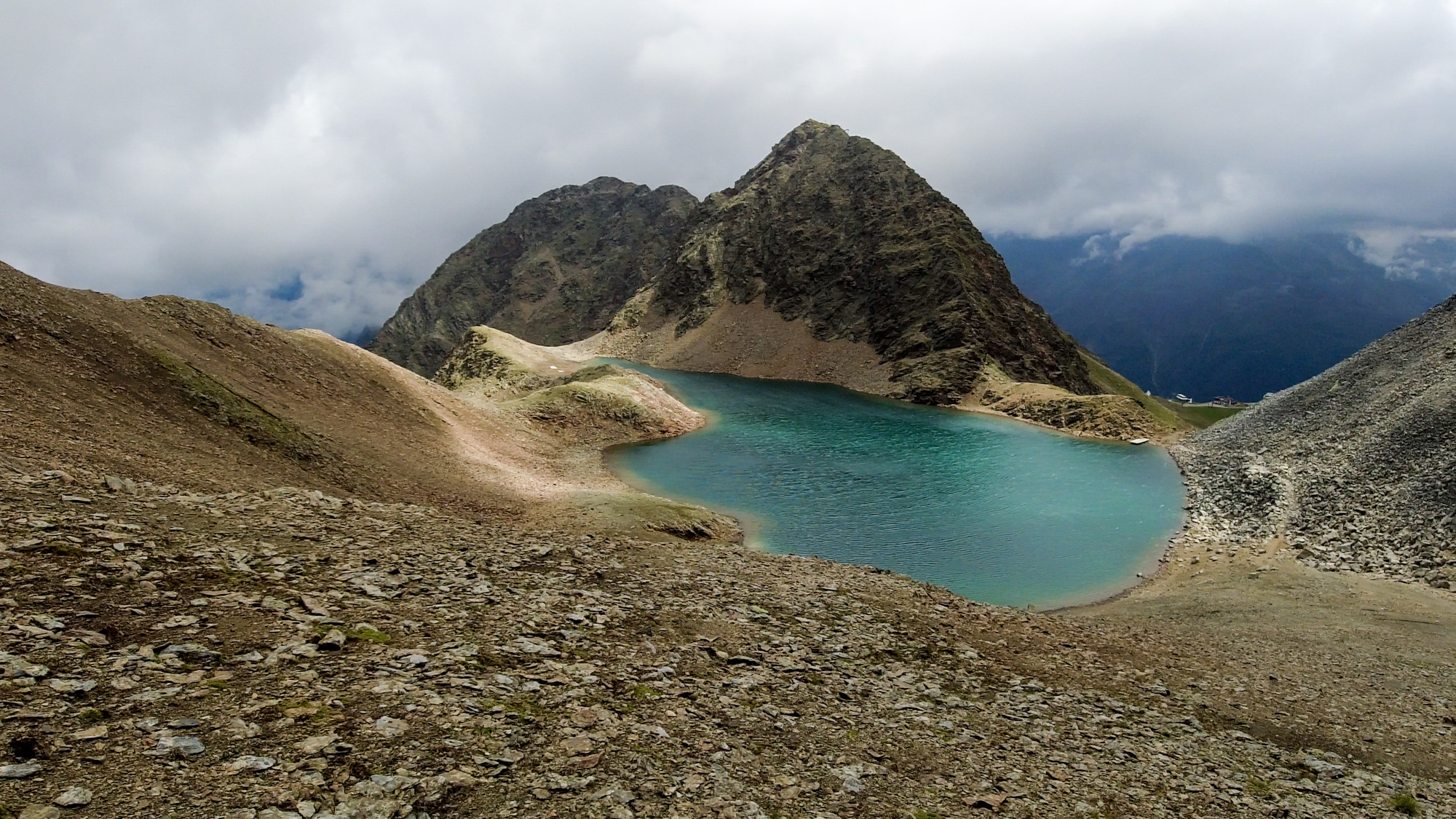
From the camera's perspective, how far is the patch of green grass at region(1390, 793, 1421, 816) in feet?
42.9

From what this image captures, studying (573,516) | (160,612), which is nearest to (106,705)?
(160,612)

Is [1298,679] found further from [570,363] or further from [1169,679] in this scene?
[570,363]

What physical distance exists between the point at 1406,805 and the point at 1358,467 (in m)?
40.6

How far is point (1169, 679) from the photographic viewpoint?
744 inches

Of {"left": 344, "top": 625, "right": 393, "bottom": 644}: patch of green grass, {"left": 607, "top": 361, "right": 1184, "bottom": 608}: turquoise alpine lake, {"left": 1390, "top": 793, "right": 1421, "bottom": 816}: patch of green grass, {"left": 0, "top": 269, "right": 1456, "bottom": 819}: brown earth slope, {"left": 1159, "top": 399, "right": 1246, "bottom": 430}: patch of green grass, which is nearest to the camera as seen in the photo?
{"left": 0, "top": 269, "right": 1456, "bottom": 819}: brown earth slope

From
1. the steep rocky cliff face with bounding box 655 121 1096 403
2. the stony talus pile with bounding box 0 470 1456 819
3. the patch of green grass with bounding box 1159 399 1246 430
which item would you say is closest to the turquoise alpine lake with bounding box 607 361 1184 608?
the stony talus pile with bounding box 0 470 1456 819

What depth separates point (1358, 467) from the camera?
43500 mm

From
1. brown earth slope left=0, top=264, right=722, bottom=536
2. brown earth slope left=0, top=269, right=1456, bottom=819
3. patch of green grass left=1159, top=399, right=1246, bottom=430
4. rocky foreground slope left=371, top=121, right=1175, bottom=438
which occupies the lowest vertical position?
brown earth slope left=0, top=269, right=1456, bottom=819

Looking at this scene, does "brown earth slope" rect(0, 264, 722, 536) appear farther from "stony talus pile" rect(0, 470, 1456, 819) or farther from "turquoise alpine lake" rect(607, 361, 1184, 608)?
"turquoise alpine lake" rect(607, 361, 1184, 608)

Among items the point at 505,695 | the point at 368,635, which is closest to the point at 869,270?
the point at 368,635

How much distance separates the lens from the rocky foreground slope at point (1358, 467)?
35.3 metres

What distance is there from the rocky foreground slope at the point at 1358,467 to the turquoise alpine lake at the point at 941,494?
173 inches

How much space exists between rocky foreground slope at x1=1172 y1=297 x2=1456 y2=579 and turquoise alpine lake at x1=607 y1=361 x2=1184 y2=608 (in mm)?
4383

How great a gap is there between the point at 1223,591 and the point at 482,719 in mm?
36408
